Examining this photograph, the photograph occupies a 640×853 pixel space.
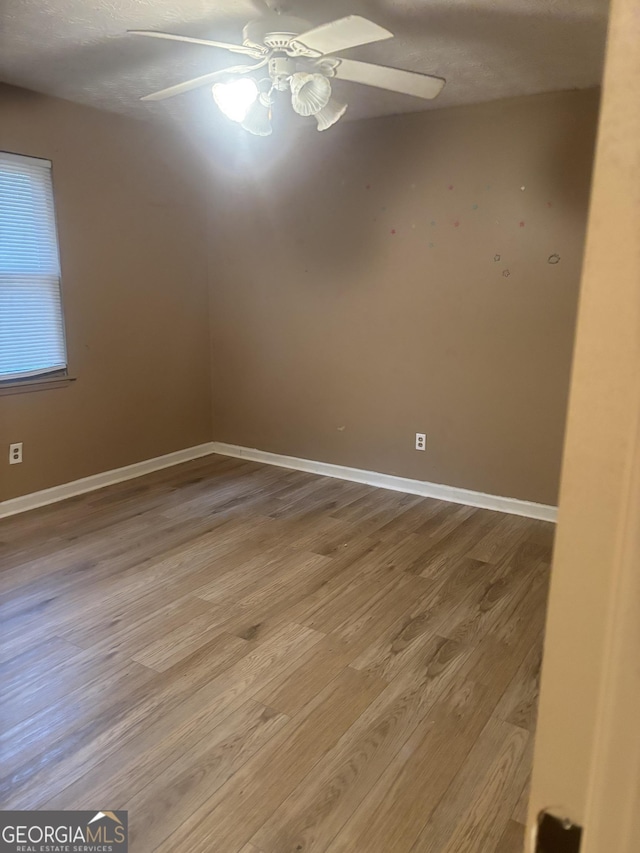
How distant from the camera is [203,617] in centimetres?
256

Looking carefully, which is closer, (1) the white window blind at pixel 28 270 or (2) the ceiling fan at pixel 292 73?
(2) the ceiling fan at pixel 292 73

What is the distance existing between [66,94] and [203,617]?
304 centimetres

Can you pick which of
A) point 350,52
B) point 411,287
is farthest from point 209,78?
point 411,287

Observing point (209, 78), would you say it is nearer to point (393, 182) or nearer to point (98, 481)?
point (393, 182)

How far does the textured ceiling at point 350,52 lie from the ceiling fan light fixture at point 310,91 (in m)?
0.30

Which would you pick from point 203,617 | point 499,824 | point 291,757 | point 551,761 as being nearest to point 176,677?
point 203,617

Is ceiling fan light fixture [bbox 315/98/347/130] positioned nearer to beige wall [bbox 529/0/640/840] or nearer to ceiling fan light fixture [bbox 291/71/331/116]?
ceiling fan light fixture [bbox 291/71/331/116]

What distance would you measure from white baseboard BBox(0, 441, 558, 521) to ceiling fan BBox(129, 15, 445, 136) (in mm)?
2360

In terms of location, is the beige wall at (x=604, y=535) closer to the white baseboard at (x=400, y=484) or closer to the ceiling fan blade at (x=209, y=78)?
the ceiling fan blade at (x=209, y=78)

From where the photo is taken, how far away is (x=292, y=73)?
229 centimetres

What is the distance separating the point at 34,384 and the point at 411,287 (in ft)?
7.91

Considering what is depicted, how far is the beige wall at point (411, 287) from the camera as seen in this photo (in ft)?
11.2

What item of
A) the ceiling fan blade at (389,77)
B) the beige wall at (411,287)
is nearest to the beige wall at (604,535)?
the ceiling fan blade at (389,77)
